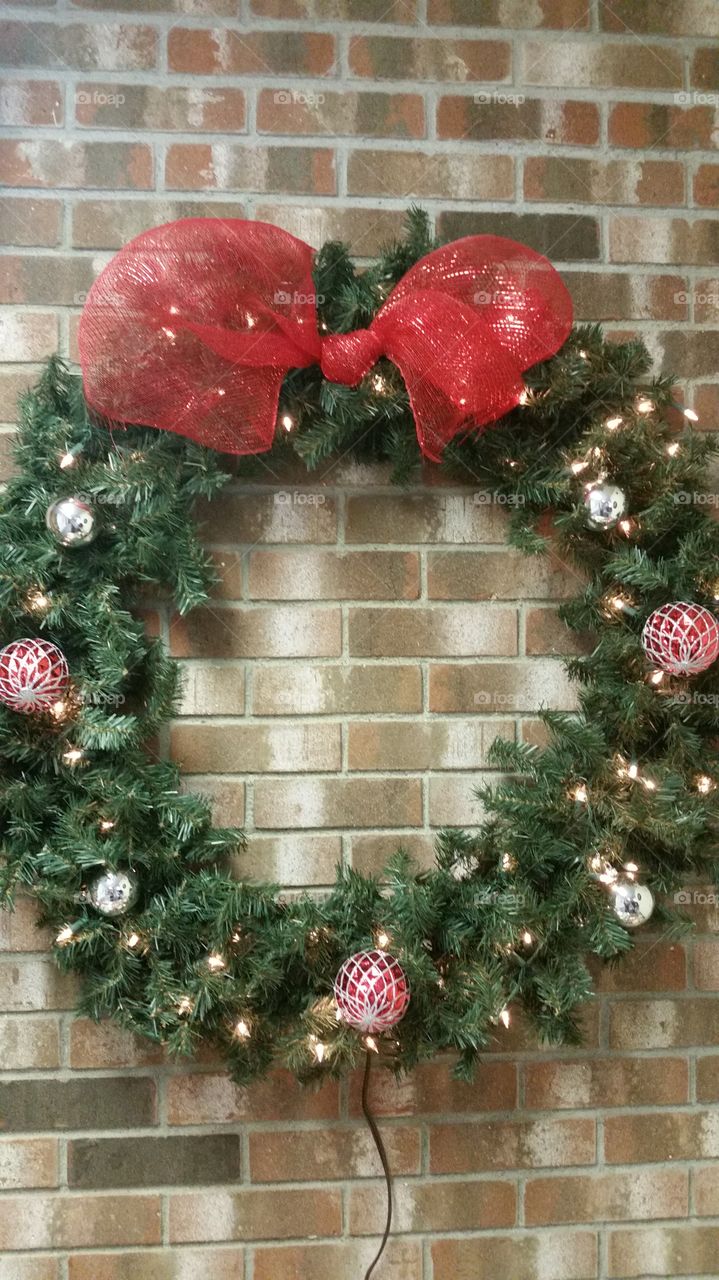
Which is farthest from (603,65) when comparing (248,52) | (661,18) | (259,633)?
(259,633)

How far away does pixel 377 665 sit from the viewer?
4.67 feet

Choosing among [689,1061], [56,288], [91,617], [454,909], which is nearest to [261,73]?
[56,288]

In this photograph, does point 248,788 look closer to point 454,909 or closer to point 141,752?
point 141,752

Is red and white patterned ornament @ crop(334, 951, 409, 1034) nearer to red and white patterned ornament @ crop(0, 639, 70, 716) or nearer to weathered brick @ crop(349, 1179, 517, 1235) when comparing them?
weathered brick @ crop(349, 1179, 517, 1235)

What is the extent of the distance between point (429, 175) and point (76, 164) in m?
0.53

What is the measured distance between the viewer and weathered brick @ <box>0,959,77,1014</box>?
54.2 inches

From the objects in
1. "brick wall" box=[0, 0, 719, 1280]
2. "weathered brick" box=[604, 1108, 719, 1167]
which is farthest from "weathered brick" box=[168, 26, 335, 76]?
"weathered brick" box=[604, 1108, 719, 1167]

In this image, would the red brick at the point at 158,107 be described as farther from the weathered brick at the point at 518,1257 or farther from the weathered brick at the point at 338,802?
the weathered brick at the point at 518,1257

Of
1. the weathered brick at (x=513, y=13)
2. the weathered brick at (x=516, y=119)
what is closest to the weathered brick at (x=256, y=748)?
the weathered brick at (x=516, y=119)

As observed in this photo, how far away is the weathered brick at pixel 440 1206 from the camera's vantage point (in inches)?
55.2

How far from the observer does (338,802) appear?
4.64 feet

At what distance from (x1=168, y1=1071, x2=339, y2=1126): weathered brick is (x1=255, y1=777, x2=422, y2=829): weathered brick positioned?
0.38 m

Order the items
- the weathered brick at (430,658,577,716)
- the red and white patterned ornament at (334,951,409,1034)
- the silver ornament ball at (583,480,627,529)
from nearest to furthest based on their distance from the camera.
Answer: the red and white patterned ornament at (334,951,409,1034), the silver ornament ball at (583,480,627,529), the weathered brick at (430,658,577,716)

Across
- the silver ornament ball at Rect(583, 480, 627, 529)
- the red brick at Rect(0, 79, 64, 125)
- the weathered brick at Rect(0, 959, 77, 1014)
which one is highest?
the red brick at Rect(0, 79, 64, 125)
